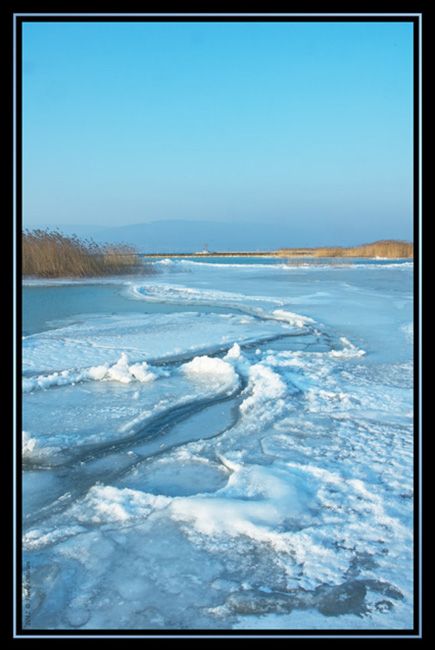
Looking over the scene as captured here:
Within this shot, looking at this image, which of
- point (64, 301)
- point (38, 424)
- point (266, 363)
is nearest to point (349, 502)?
point (38, 424)

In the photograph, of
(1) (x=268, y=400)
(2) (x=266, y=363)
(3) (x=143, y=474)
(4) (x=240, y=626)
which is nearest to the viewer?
(4) (x=240, y=626)

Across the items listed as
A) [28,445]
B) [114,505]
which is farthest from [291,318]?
[114,505]

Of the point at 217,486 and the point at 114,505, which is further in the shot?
the point at 217,486

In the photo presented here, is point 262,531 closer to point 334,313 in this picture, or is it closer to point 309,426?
point 309,426

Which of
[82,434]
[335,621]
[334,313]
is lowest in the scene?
[335,621]

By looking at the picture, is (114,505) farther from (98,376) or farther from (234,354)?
(234,354)

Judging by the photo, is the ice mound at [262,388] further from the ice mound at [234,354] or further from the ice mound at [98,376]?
the ice mound at [98,376]
